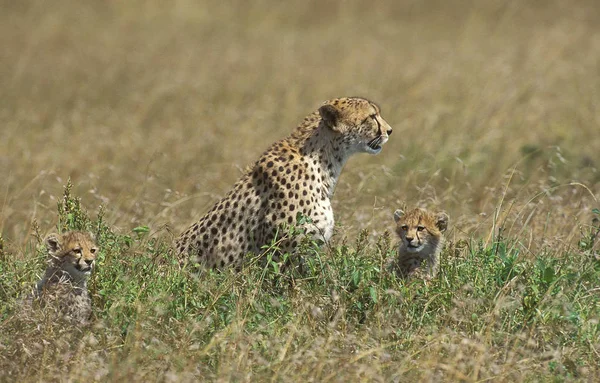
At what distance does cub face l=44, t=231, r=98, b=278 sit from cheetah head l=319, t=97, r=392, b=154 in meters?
1.63

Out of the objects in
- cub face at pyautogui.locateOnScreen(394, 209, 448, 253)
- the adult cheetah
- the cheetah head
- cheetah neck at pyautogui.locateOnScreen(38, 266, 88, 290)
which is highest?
the cheetah head

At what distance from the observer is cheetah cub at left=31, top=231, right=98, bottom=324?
5.21 m

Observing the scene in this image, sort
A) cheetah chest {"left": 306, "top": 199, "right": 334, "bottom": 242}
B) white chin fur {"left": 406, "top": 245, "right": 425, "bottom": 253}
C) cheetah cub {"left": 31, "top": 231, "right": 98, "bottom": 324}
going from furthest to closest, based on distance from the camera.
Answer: cheetah chest {"left": 306, "top": 199, "right": 334, "bottom": 242}, white chin fur {"left": 406, "top": 245, "right": 425, "bottom": 253}, cheetah cub {"left": 31, "top": 231, "right": 98, "bottom": 324}

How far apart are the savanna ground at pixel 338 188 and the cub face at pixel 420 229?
0.15m

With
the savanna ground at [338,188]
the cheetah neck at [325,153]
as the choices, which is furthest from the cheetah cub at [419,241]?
the cheetah neck at [325,153]

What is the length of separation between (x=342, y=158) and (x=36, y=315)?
7.19 ft

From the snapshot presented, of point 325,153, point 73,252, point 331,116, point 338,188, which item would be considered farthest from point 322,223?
point 338,188

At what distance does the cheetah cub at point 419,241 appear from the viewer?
5914 millimetres

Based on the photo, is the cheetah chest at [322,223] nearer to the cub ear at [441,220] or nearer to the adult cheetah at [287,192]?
the adult cheetah at [287,192]

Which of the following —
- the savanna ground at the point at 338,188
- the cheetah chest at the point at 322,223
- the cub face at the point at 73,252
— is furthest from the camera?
the cheetah chest at the point at 322,223

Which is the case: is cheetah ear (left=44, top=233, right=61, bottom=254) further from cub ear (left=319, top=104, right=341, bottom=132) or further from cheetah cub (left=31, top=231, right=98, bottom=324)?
cub ear (left=319, top=104, right=341, bottom=132)

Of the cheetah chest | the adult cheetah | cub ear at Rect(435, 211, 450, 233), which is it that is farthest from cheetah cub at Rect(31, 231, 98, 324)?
cub ear at Rect(435, 211, 450, 233)

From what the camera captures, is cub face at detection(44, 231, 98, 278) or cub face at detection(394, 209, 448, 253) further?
cub face at detection(394, 209, 448, 253)

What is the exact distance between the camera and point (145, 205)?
8164mm
